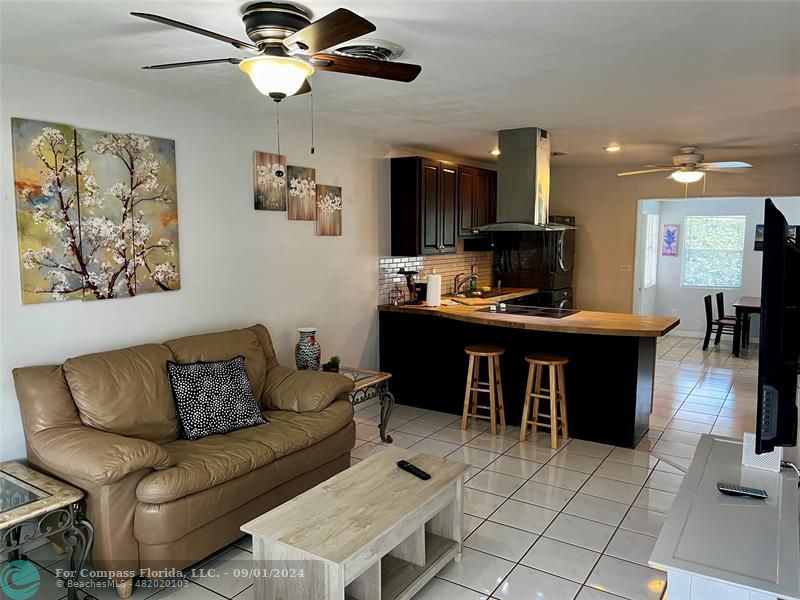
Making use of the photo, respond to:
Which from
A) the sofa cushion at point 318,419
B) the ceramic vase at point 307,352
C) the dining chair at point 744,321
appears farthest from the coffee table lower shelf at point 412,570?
the dining chair at point 744,321

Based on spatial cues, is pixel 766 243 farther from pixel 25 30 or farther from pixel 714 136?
pixel 714 136

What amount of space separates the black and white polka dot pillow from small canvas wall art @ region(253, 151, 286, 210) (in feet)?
4.43

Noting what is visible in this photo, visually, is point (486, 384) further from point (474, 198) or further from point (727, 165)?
point (727, 165)

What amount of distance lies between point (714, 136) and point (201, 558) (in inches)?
203

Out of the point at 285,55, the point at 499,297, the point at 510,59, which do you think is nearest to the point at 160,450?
the point at 285,55

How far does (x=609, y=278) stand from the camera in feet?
24.9

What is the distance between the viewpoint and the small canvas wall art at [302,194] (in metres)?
4.57

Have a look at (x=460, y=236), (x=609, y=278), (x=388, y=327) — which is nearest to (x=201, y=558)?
(x=388, y=327)

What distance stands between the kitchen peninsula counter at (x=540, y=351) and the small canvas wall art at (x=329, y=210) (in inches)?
41.2

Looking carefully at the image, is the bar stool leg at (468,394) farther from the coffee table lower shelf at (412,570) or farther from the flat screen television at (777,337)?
the flat screen television at (777,337)

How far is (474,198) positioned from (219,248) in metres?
3.37

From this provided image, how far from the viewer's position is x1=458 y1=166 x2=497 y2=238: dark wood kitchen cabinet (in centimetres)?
626

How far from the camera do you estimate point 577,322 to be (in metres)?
4.63

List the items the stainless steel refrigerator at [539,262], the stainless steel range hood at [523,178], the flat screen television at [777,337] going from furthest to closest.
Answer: the stainless steel refrigerator at [539,262]
the stainless steel range hood at [523,178]
the flat screen television at [777,337]
